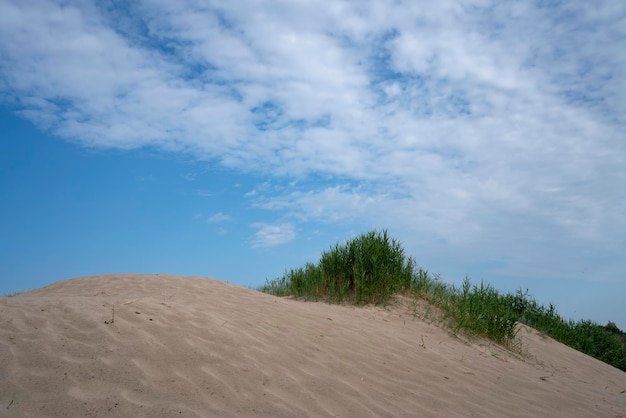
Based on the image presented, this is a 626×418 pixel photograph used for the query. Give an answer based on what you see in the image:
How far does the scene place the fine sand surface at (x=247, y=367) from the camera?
12.5ft

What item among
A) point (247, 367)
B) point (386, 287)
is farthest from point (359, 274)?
point (247, 367)

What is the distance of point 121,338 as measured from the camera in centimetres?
459

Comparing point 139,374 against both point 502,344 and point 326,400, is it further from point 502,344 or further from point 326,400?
point 502,344

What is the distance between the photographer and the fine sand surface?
12.5 feet

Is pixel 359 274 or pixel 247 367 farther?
pixel 359 274

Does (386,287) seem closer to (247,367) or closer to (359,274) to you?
(359,274)

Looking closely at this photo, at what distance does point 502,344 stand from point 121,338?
20.8ft

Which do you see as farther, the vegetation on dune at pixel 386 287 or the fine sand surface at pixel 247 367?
the vegetation on dune at pixel 386 287

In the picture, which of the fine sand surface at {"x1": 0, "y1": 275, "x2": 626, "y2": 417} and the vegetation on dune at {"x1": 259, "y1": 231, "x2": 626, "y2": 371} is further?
the vegetation on dune at {"x1": 259, "y1": 231, "x2": 626, "y2": 371}

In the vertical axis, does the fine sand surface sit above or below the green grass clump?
below

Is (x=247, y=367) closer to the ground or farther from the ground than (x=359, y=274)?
closer to the ground

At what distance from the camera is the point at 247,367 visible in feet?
14.9

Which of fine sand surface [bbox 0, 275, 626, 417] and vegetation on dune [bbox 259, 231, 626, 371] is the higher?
vegetation on dune [bbox 259, 231, 626, 371]

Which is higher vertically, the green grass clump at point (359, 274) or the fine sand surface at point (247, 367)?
the green grass clump at point (359, 274)
